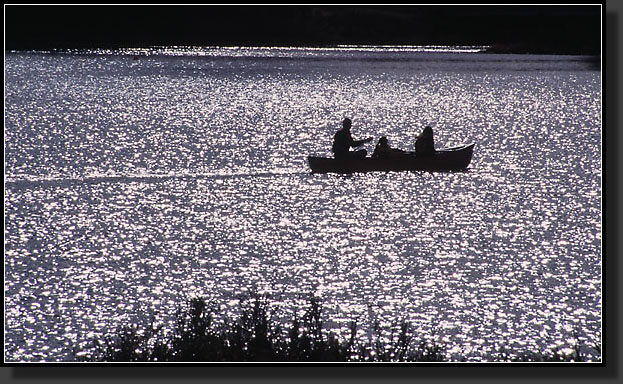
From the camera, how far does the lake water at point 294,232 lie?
18.1m

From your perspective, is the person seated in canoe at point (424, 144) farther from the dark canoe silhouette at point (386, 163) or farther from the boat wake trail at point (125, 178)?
the boat wake trail at point (125, 178)

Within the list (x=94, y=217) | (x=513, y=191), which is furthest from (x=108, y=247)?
(x=513, y=191)

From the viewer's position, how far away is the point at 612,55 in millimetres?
9469

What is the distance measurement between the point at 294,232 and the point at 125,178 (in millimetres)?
11612

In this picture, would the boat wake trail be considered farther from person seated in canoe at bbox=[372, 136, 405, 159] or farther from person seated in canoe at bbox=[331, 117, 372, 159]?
person seated in canoe at bbox=[372, 136, 405, 159]

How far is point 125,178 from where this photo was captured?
3547cm

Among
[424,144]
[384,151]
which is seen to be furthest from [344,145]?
[424,144]

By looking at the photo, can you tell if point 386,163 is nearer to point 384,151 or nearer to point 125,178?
point 384,151

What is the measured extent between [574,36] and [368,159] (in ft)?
570

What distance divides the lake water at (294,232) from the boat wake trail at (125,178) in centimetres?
14

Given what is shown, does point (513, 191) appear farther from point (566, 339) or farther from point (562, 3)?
point (562, 3)

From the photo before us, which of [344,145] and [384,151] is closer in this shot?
[344,145]

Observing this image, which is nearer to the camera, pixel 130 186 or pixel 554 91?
pixel 130 186

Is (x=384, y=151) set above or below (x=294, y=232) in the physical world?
above
